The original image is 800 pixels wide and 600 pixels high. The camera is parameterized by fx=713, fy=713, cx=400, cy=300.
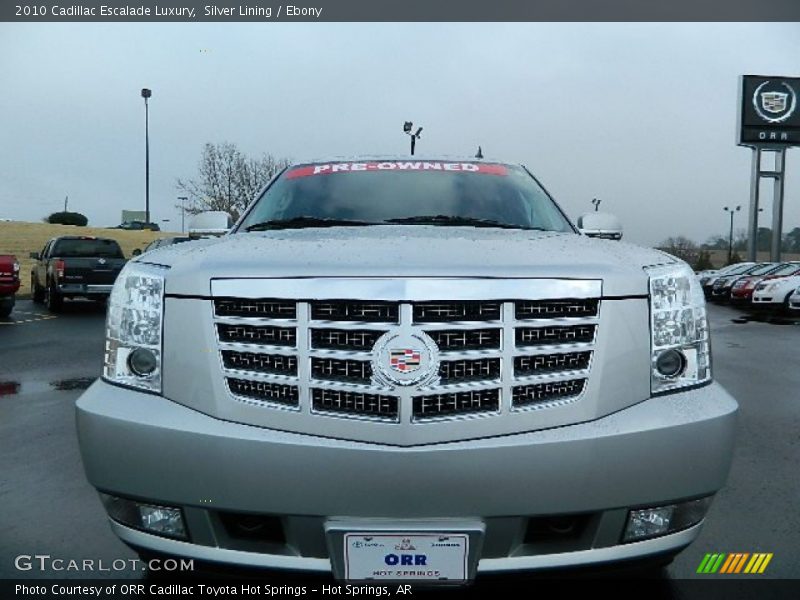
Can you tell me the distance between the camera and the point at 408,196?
370 centimetres

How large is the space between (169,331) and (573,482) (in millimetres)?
1303

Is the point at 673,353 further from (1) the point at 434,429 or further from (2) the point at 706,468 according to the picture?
(1) the point at 434,429

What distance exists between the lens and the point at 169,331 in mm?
2232

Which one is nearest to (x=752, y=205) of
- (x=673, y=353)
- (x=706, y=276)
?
(x=706, y=276)

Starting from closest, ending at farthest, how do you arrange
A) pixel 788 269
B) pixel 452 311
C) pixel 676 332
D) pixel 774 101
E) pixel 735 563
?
pixel 452 311, pixel 676 332, pixel 735 563, pixel 788 269, pixel 774 101

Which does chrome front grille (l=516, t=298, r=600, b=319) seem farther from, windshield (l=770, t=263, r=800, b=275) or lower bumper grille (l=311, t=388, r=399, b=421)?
windshield (l=770, t=263, r=800, b=275)

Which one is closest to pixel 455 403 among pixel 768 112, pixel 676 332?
pixel 676 332

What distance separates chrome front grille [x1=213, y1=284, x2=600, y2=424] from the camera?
207cm

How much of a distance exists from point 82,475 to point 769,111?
131 ft

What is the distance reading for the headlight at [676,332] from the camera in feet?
7.45

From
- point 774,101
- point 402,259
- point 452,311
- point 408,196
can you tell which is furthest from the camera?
point 774,101

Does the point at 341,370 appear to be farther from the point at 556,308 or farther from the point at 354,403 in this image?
the point at 556,308

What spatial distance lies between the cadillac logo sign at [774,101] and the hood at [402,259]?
3936 centimetres

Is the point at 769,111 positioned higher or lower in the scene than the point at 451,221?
higher
